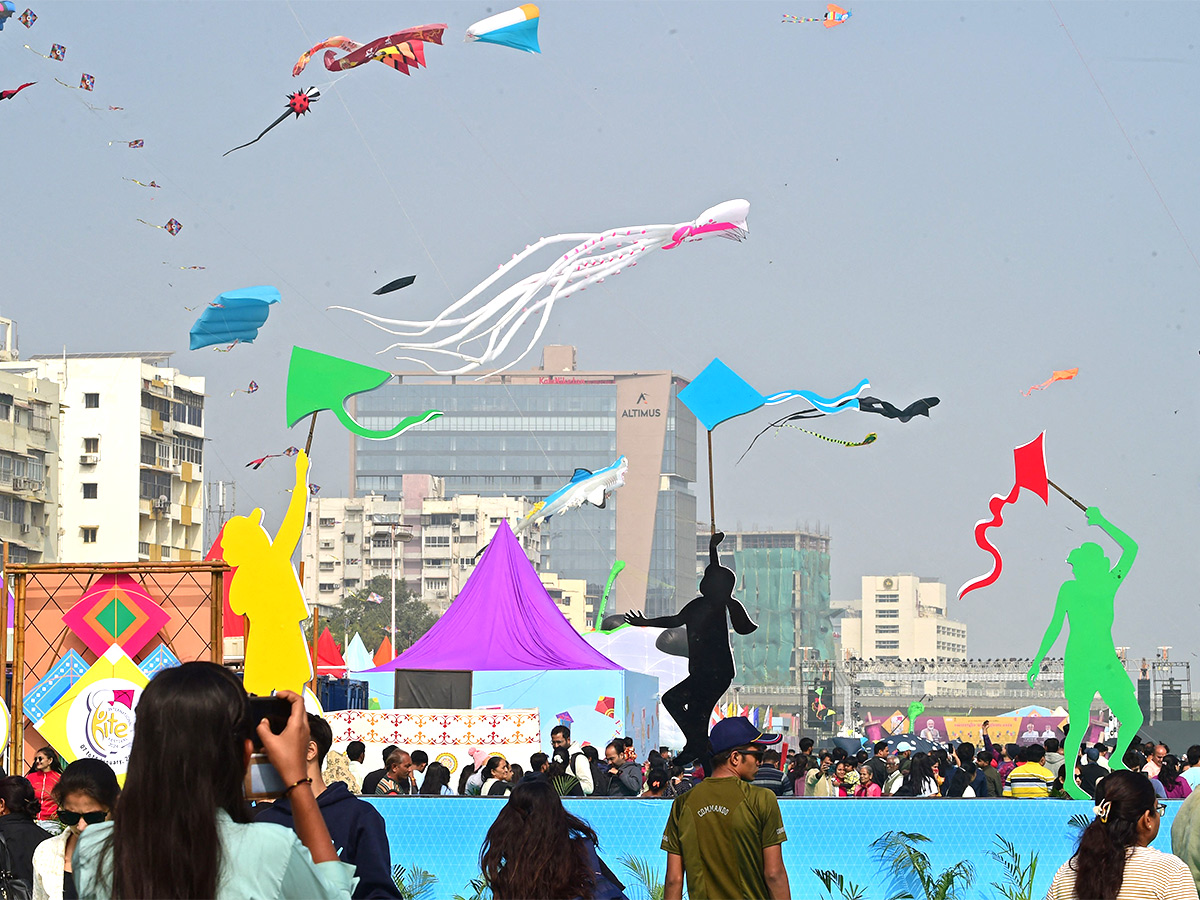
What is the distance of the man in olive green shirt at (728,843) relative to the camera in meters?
6.02

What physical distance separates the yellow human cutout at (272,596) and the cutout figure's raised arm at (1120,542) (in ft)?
24.0

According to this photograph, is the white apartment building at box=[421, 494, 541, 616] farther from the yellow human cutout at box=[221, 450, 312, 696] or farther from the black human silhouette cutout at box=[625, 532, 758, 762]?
the black human silhouette cutout at box=[625, 532, 758, 762]

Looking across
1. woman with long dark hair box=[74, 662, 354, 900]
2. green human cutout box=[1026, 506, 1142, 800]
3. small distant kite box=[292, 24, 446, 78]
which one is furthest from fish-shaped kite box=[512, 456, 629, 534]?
woman with long dark hair box=[74, 662, 354, 900]

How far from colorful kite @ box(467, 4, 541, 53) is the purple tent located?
8394 mm

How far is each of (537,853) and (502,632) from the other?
1985 centimetres

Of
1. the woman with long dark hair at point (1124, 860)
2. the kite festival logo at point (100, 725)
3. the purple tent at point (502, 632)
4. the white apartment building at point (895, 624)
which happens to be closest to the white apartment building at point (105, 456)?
the purple tent at point (502, 632)

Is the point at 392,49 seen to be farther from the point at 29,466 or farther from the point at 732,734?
the point at 29,466

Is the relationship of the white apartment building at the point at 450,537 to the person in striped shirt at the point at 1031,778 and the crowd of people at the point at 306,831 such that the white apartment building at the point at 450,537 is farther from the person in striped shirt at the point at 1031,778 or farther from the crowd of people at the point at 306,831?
the crowd of people at the point at 306,831

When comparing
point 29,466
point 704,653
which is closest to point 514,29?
point 704,653

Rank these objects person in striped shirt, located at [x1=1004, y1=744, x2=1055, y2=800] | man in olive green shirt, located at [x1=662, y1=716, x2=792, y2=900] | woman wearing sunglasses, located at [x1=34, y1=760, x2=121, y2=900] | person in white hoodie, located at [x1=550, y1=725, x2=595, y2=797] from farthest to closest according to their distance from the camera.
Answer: person in white hoodie, located at [x1=550, y1=725, x2=595, y2=797]
person in striped shirt, located at [x1=1004, y1=744, x2=1055, y2=800]
man in olive green shirt, located at [x1=662, y1=716, x2=792, y2=900]
woman wearing sunglasses, located at [x1=34, y1=760, x2=121, y2=900]

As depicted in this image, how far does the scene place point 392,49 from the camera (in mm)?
19188

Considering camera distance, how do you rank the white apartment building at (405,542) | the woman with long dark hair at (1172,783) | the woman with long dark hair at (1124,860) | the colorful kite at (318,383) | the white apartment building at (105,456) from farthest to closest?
the white apartment building at (405,542) → the white apartment building at (105,456) → the colorful kite at (318,383) → the woman with long dark hair at (1172,783) → the woman with long dark hair at (1124,860)

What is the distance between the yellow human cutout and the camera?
48.0 ft

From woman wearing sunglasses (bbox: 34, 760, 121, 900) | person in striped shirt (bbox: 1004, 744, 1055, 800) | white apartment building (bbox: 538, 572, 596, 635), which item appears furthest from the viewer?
white apartment building (bbox: 538, 572, 596, 635)
